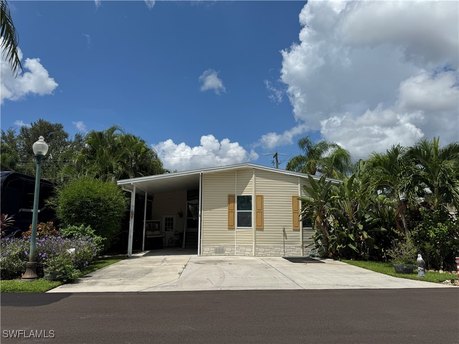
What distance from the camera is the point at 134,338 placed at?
5.32 metres

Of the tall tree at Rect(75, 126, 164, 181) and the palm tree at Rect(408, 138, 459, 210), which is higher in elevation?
the tall tree at Rect(75, 126, 164, 181)

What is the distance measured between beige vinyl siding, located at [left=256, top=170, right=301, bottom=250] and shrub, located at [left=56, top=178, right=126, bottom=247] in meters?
5.91

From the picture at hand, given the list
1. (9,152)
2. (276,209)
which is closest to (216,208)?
(276,209)

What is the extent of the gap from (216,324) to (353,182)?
11.2 metres

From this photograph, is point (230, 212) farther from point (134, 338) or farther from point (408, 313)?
point (134, 338)

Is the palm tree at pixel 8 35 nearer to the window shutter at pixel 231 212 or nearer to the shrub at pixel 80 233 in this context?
the shrub at pixel 80 233

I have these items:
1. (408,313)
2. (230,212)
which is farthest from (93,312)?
(230,212)

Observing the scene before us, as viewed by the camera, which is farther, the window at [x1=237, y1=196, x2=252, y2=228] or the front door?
the front door

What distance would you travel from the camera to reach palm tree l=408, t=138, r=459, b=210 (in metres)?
12.7

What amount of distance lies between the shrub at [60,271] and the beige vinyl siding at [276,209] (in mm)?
8577

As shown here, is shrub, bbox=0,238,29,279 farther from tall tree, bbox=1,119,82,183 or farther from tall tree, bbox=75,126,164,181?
tall tree, bbox=1,119,82,183

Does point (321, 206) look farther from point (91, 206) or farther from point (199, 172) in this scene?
point (91, 206)

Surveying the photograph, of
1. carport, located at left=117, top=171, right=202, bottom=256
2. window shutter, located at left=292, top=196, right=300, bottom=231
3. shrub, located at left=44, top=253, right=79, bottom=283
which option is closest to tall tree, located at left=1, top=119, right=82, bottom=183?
carport, located at left=117, top=171, right=202, bottom=256

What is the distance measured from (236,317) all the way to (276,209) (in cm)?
1094
